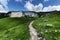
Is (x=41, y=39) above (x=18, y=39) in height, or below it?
above

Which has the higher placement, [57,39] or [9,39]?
[57,39]

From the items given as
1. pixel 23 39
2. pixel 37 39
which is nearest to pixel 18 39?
pixel 23 39

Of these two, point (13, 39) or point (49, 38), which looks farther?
point (13, 39)

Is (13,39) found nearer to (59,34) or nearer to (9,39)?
(9,39)

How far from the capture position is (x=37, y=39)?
5269 centimetres

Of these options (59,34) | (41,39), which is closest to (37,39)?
(41,39)

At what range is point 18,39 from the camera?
65062 mm

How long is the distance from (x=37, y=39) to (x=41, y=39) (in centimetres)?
122

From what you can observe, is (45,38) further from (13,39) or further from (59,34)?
(13,39)

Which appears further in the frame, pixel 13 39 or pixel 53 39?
pixel 13 39

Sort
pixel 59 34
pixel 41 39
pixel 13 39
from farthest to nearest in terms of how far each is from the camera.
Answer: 1. pixel 13 39
2. pixel 59 34
3. pixel 41 39

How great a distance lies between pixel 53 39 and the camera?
53.3 meters

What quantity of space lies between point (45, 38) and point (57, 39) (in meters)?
3.89

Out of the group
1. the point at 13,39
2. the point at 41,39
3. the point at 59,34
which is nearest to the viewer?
the point at 41,39
